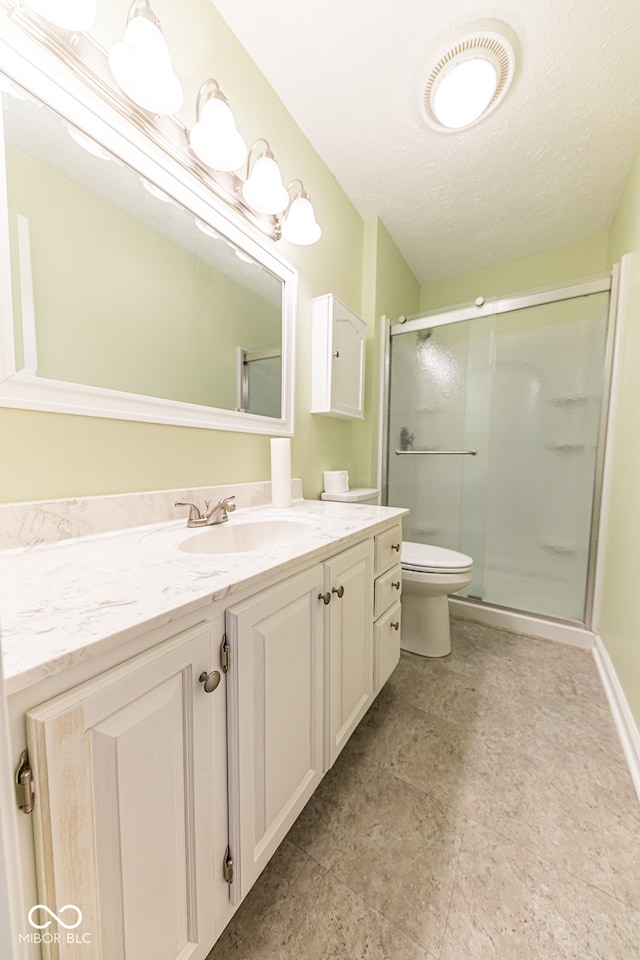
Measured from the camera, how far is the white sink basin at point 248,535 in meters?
0.93

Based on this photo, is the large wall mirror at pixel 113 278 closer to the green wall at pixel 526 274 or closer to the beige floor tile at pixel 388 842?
the beige floor tile at pixel 388 842

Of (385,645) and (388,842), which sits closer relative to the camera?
(388,842)

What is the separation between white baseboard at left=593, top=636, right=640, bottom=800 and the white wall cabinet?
1558mm

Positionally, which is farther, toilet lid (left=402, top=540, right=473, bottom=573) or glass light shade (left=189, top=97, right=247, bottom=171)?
toilet lid (left=402, top=540, right=473, bottom=573)

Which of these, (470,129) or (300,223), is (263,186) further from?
(470,129)

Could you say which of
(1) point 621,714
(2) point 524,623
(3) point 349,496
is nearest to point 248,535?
(3) point 349,496

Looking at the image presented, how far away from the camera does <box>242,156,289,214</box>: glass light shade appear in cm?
110

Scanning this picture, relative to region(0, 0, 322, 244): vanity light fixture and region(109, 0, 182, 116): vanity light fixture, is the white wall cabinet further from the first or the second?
region(109, 0, 182, 116): vanity light fixture

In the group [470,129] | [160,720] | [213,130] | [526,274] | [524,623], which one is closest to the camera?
[160,720]

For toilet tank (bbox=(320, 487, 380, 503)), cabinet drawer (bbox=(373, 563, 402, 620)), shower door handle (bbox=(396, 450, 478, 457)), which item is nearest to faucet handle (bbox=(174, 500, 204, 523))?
cabinet drawer (bbox=(373, 563, 402, 620))

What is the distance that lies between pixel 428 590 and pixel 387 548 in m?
0.52

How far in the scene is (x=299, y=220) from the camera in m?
1.27

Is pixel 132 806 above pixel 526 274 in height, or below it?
below

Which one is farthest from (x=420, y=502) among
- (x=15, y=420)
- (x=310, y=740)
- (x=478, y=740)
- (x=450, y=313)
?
(x=15, y=420)
